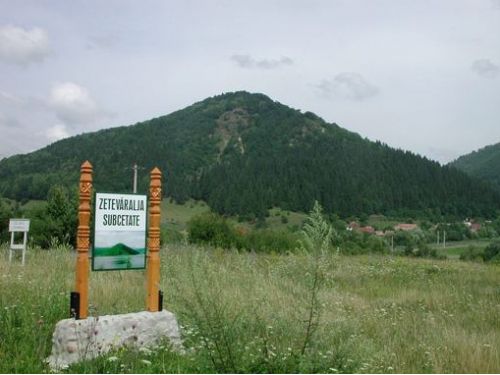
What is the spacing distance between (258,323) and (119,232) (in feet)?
6.73

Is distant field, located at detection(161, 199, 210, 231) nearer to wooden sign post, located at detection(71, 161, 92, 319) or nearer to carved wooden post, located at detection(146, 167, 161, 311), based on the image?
carved wooden post, located at detection(146, 167, 161, 311)

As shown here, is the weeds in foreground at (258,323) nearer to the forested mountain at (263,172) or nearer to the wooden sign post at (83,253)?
the wooden sign post at (83,253)

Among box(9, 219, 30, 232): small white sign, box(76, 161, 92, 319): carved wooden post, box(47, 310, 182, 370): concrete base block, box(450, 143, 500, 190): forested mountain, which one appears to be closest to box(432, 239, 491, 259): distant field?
Result: box(9, 219, 30, 232): small white sign

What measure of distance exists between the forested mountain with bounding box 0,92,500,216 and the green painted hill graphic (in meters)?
70.1

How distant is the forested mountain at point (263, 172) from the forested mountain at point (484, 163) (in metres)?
29.2

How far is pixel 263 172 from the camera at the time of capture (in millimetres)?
114188

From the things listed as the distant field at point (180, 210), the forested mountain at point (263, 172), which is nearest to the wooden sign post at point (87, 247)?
the forested mountain at point (263, 172)

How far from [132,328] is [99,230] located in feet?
4.12

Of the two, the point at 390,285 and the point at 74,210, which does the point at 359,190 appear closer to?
the point at 74,210

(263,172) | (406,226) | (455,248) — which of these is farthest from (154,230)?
(263,172)

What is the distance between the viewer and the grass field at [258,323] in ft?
16.8

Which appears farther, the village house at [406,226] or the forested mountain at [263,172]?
the forested mountain at [263,172]

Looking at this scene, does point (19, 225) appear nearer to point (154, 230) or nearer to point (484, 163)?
point (154, 230)

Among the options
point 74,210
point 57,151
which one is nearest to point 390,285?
point 74,210
